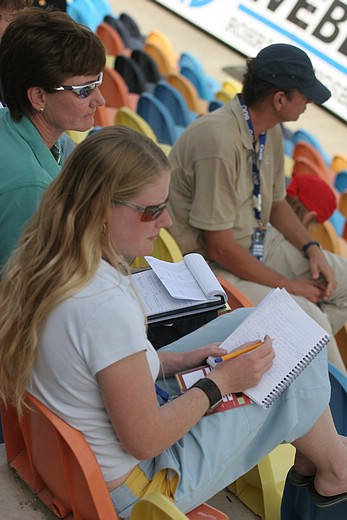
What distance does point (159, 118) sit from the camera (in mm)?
4879

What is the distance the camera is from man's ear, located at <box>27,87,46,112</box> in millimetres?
2361

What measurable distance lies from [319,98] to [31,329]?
2.03m

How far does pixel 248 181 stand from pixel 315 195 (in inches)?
24.0

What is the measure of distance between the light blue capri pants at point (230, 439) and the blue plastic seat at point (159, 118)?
2966mm

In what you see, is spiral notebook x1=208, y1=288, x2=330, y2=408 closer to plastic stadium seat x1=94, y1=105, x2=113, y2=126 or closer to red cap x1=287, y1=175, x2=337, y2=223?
red cap x1=287, y1=175, x2=337, y2=223

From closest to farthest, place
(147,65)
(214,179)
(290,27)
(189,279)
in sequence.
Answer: (189,279) → (214,179) → (147,65) → (290,27)

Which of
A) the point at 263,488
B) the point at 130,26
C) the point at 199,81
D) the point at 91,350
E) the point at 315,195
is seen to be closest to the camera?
the point at 91,350

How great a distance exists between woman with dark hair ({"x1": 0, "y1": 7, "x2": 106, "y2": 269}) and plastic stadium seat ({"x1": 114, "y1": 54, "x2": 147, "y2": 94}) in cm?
346

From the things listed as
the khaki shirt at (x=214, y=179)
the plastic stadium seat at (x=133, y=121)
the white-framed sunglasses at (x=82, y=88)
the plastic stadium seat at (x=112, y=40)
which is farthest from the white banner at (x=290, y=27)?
the white-framed sunglasses at (x=82, y=88)

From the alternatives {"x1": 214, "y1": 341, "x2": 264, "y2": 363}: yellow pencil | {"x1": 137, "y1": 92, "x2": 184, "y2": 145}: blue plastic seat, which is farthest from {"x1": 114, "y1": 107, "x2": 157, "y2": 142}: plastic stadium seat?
{"x1": 214, "y1": 341, "x2": 264, "y2": 363}: yellow pencil

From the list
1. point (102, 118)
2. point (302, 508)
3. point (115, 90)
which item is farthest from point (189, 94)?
point (302, 508)

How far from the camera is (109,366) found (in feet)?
5.23

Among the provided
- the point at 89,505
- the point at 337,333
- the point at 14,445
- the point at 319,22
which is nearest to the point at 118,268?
the point at 89,505

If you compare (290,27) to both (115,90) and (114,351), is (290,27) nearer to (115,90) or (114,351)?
(115,90)
